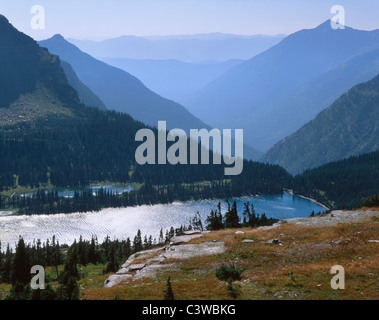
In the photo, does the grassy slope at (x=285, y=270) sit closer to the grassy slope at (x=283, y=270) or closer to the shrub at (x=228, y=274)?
the grassy slope at (x=283, y=270)

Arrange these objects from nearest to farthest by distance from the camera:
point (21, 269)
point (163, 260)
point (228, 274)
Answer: point (228, 274), point (163, 260), point (21, 269)

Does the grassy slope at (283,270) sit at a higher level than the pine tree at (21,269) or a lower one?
higher

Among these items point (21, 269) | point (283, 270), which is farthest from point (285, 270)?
point (21, 269)

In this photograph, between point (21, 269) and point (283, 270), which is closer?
point (283, 270)

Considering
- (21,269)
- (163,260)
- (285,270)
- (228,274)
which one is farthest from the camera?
(21,269)

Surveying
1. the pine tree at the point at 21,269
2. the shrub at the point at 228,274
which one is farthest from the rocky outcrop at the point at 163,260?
the pine tree at the point at 21,269

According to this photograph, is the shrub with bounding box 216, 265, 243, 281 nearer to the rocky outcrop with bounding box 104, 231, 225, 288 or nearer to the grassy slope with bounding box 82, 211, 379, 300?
the grassy slope with bounding box 82, 211, 379, 300

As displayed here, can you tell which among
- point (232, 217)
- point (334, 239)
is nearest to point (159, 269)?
point (334, 239)

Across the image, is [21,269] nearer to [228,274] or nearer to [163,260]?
[163,260]

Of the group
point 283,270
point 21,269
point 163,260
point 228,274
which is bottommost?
point 21,269

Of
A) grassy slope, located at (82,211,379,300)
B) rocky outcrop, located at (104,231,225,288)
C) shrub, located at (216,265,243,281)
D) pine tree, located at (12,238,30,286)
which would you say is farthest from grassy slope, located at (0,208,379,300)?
pine tree, located at (12,238,30,286)

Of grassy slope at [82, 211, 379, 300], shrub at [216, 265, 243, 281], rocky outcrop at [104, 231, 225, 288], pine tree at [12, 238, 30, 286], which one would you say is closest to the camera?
grassy slope at [82, 211, 379, 300]

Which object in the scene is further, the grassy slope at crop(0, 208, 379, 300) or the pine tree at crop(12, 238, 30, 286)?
the pine tree at crop(12, 238, 30, 286)
